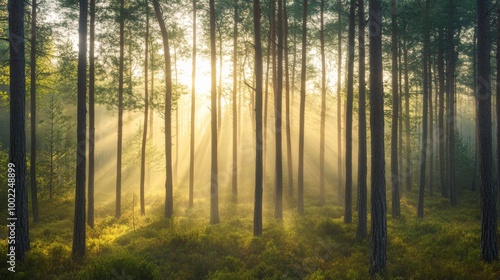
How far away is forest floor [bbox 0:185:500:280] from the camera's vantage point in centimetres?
796

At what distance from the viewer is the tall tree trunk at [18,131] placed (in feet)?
27.7

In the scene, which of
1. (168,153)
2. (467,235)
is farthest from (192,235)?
(467,235)

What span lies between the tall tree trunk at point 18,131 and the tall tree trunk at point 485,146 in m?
13.6

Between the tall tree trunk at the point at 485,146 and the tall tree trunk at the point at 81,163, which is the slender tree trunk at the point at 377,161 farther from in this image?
the tall tree trunk at the point at 81,163

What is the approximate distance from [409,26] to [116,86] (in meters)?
18.8

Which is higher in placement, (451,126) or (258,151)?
(451,126)

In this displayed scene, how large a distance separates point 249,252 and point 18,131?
8.18m

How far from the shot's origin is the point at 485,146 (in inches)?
348

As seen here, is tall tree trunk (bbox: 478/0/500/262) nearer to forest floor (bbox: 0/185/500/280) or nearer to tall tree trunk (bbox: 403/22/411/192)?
forest floor (bbox: 0/185/500/280)

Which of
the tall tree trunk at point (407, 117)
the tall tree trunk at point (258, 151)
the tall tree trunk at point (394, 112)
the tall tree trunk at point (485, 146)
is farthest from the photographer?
the tall tree trunk at point (407, 117)

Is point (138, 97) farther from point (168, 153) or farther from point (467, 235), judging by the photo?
point (467, 235)

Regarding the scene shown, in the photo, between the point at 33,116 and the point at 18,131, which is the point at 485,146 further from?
the point at 33,116

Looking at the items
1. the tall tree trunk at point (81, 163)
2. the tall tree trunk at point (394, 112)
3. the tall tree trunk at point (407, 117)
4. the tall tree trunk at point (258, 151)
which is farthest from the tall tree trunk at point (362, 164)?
the tall tree trunk at point (81, 163)

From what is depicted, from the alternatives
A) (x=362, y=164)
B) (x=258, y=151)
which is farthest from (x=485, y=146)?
(x=258, y=151)
